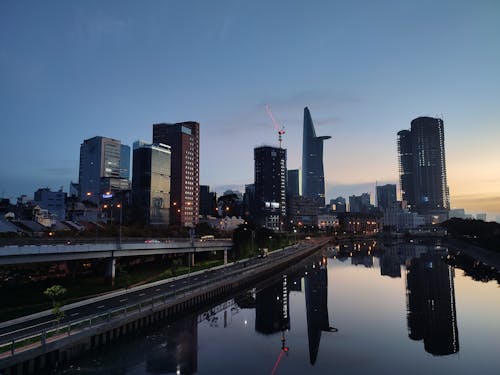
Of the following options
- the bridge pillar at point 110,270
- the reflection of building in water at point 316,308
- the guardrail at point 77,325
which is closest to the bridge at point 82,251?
the bridge pillar at point 110,270

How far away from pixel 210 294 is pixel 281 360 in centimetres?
2920

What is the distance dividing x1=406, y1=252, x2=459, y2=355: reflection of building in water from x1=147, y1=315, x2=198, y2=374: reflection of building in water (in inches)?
1080

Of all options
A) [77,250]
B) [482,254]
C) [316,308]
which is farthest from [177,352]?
[482,254]

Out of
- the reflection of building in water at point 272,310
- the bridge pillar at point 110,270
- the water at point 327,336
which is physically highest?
the bridge pillar at point 110,270

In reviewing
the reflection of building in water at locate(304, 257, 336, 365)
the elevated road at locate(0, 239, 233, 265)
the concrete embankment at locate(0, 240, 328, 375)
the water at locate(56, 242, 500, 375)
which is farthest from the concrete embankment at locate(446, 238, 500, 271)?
the elevated road at locate(0, 239, 233, 265)

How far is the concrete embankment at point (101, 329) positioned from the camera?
3147 centimetres

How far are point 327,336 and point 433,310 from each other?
24.9 metres

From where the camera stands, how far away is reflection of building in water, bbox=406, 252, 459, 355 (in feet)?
157

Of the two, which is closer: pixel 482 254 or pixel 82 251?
pixel 82 251

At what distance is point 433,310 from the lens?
212ft

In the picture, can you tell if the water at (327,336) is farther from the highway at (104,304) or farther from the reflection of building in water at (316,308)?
the highway at (104,304)

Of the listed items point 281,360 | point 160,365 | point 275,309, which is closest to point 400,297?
point 275,309

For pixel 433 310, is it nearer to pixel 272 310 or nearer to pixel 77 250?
pixel 272 310

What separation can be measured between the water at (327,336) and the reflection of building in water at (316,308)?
0.16 meters
